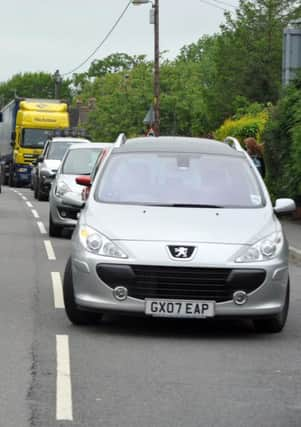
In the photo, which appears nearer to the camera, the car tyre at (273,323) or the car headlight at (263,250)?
the car headlight at (263,250)

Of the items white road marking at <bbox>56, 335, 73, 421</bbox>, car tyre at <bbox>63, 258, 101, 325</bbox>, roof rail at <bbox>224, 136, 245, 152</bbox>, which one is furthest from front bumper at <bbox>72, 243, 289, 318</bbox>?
roof rail at <bbox>224, 136, 245, 152</bbox>

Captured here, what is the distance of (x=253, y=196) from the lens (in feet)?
36.9

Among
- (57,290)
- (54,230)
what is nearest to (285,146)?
(54,230)

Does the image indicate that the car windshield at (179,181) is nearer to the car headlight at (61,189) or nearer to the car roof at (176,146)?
the car roof at (176,146)

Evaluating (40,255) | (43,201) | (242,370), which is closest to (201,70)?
(43,201)

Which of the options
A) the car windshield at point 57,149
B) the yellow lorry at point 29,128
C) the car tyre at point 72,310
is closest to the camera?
the car tyre at point 72,310

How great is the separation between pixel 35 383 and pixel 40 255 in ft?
30.8

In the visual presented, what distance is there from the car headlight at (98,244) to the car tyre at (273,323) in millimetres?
1358

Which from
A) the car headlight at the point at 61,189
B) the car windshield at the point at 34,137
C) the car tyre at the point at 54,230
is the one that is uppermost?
the car headlight at the point at 61,189

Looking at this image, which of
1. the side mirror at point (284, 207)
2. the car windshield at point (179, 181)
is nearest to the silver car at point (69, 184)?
the car windshield at point (179, 181)

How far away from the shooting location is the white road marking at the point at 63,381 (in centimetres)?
727

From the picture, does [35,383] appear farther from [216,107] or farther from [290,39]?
[216,107]

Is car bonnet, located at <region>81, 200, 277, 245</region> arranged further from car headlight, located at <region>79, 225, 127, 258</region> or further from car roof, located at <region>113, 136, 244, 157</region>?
car roof, located at <region>113, 136, 244, 157</region>

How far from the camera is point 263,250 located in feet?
33.4
